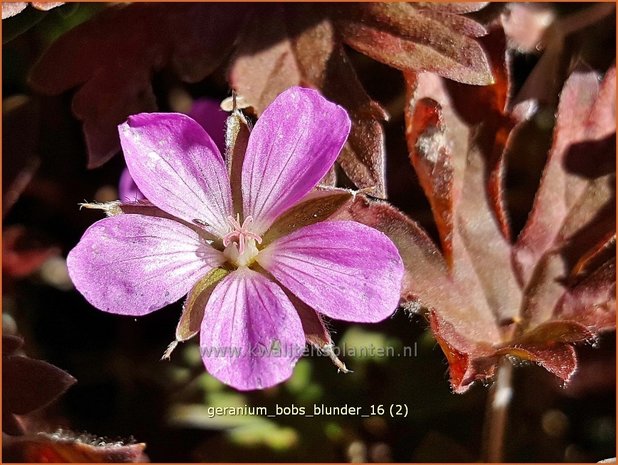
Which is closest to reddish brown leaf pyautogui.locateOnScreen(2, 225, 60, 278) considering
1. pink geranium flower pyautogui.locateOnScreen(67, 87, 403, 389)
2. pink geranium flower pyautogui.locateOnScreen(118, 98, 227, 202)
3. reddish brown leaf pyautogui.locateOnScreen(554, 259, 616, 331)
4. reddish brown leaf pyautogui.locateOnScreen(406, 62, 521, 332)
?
pink geranium flower pyautogui.locateOnScreen(118, 98, 227, 202)

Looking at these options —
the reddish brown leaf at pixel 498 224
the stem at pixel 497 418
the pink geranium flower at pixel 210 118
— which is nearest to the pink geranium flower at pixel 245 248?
the reddish brown leaf at pixel 498 224

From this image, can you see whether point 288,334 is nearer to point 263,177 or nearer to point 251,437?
point 263,177

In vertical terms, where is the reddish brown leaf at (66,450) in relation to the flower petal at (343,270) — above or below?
below

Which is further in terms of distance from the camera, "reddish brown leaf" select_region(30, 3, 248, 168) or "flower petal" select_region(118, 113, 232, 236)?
"reddish brown leaf" select_region(30, 3, 248, 168)

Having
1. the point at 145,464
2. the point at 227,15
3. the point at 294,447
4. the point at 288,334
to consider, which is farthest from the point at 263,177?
the point at 294,447

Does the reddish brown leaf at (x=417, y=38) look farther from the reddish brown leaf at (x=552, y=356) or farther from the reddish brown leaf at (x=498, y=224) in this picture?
the reddish brown leaf at (x=552, y=356)

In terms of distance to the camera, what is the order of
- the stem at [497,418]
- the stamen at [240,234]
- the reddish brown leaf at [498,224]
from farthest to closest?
the stem at [497,418] < the reddish brown leaf at [498,224] < the stamen at [240,234]

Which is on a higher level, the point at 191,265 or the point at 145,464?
the point at 191,265

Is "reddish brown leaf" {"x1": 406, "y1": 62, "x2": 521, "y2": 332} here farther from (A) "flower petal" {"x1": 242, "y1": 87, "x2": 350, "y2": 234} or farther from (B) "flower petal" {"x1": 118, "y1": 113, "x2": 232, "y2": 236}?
(B) "flower petal" {"x1": 118, "y1": 113, "x2": 232, "y2": 236}
